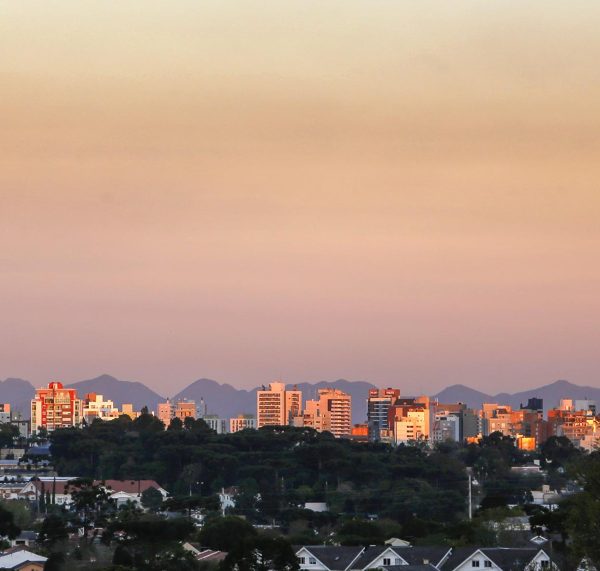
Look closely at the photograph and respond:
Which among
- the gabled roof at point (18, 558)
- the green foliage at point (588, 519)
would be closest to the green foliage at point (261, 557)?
the gabled roof at point (18, 558)

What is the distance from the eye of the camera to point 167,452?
10944 cm

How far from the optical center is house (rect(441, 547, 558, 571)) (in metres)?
56.8

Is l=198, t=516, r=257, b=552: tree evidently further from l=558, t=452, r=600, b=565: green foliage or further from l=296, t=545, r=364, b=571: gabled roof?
l=558, t=452, r=600, b=565: green foliage

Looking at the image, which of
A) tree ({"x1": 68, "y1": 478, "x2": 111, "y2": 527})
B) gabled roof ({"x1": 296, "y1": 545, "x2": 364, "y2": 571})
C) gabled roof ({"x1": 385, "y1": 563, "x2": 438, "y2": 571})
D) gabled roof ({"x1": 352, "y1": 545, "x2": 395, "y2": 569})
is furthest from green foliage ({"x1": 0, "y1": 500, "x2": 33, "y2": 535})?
gabled roof ({"x1": 385, "y1": 563, "x2": 438, "y2": 571})

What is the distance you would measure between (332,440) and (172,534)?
56331mm

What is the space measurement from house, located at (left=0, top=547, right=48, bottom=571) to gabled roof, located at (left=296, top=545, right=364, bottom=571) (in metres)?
7.96

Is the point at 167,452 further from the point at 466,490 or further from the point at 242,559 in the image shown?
the point at 242,559

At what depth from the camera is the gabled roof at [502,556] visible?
187ft

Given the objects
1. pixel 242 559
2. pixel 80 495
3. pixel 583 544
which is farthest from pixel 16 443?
pixel 583 544

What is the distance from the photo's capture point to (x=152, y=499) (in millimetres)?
96250

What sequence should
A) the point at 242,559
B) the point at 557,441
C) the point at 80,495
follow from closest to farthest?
the point at 242,559 < the point at 80,495 < the point at 557,441

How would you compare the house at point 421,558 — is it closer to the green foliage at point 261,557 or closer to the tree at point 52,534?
the green foliage at point 261,557

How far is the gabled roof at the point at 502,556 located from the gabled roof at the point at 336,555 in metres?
3.13

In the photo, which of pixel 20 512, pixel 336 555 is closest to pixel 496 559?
pixel 336 555
